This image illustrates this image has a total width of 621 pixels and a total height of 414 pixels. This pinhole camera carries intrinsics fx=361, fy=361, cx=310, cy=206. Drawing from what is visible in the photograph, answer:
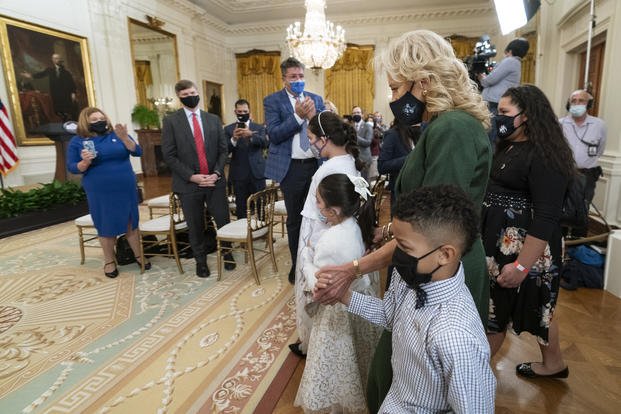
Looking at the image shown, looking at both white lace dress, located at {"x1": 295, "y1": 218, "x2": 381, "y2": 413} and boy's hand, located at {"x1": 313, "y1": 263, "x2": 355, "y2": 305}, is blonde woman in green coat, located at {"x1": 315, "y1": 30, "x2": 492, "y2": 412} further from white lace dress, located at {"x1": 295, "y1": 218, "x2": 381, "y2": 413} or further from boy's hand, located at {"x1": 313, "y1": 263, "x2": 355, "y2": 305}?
white lace dress, located at {"x1": 295, "y1": 218, "x2": 381, "y2": 413}

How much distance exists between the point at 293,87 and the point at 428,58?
196 cm

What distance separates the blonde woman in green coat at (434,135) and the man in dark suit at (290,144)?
5.69 feet

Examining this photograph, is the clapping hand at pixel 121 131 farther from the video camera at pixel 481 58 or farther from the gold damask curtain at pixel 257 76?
the gold damask curtain at pixel 257 76

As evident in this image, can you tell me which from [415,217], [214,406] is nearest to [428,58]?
[415,217]

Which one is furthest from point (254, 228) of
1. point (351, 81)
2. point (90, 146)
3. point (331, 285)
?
point (351, 81)

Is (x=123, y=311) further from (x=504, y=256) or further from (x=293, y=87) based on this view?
(x=504, y=256)

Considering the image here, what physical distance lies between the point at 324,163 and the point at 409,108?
105cm

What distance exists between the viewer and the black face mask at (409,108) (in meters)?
1.17

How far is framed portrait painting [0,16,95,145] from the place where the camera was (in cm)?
642

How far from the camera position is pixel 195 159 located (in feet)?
11.2

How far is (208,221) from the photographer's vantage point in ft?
13.9

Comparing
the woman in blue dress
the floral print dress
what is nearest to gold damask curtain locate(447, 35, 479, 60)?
the woman in blue dress

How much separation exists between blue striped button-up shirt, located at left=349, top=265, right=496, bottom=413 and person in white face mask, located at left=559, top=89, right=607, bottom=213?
3.84m

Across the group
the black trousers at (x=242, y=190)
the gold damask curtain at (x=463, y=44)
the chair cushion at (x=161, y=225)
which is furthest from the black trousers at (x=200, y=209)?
the gold damask curtain at (x=463, y=44)
